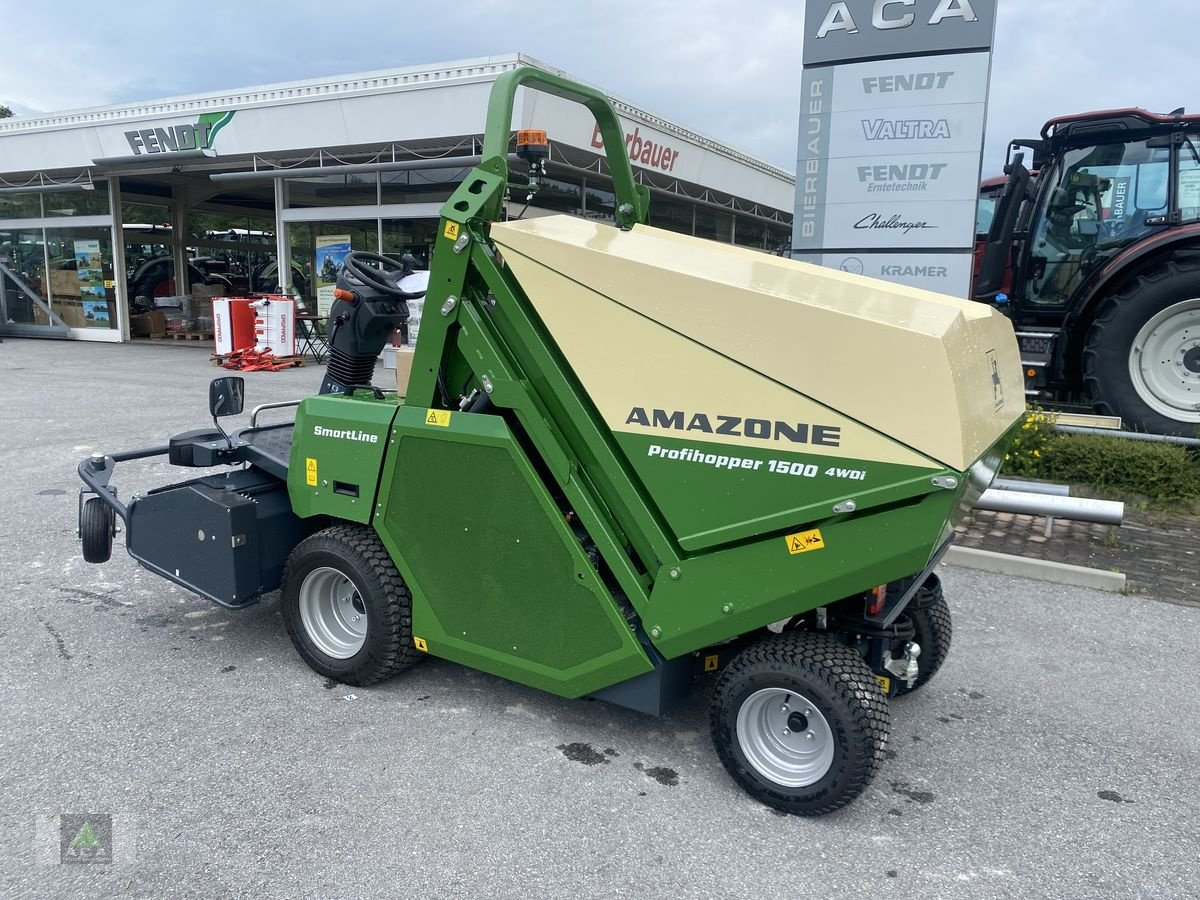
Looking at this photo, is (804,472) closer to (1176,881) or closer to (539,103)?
(1176,881)

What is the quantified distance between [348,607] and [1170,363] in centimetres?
654

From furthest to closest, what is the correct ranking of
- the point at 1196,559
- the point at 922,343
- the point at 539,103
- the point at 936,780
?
the point at 539,103, the point at 1196,559, the point at 936,780, the point at 922,343

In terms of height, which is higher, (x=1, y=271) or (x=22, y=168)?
(x=22, y=168)

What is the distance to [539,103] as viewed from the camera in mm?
11062

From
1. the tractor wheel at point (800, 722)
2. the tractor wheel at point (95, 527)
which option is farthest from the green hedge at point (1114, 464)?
the tractor wheel at point (95, 527)

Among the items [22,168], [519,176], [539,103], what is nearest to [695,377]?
[519,176]

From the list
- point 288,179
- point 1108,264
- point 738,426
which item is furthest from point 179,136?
point 738,426

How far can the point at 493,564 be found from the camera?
314cm

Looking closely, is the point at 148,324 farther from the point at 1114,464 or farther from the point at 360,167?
the point at 1114,464

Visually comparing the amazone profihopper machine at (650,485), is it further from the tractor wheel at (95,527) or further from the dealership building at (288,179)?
the dealership building at (288,179)

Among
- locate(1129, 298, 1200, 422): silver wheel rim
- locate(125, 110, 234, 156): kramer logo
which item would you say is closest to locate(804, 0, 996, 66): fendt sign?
locate(1129, 298, 1200, 422): silver wheel rim

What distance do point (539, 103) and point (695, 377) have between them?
945 cm

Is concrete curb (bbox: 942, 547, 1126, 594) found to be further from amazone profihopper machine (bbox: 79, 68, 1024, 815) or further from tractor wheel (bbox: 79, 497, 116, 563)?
tractor wheel (bbox: 79, 497, 116, 563)

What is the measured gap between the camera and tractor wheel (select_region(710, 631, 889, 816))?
8.73 feet
